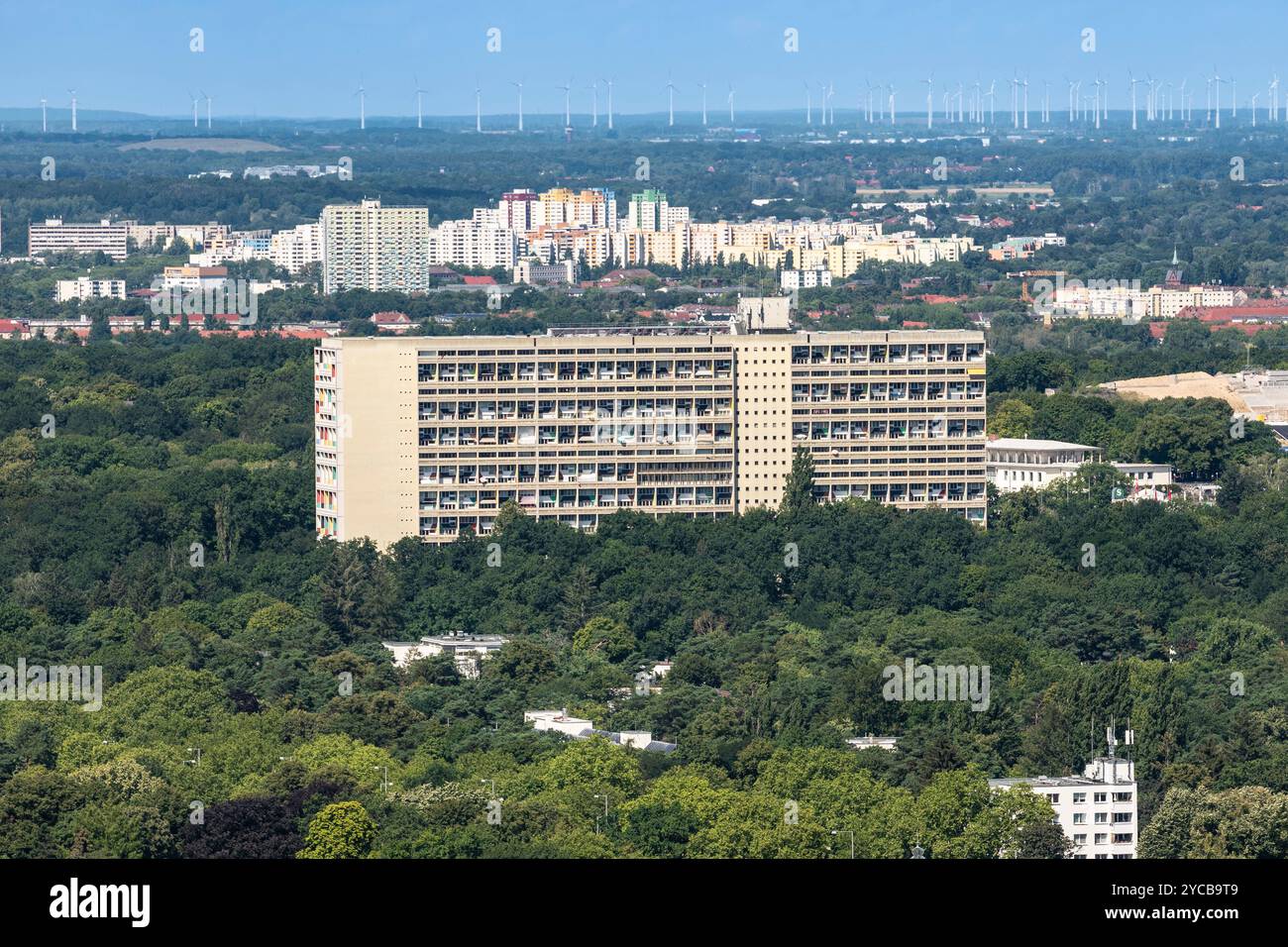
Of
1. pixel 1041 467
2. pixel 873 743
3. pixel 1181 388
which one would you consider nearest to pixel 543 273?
pixel 1181 388

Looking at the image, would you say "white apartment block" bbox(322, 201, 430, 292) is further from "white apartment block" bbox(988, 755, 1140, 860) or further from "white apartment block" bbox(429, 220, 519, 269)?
"white apartment block" bbox(988, 755, 1140, 860)

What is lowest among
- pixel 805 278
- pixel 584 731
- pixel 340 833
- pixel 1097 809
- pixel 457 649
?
pixel 457 649

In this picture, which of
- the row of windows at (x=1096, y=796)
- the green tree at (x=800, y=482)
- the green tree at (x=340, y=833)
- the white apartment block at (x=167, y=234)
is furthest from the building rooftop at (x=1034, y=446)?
the white apartment block at (x=167, y=234)

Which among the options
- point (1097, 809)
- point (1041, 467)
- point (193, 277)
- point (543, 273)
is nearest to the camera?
point (1097, 809)

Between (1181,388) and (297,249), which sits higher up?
(297,249)

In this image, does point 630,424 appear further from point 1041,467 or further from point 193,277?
point 193,277

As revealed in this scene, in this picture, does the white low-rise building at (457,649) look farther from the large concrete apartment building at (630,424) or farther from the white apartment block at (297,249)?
the white apartment block at (297,249)
